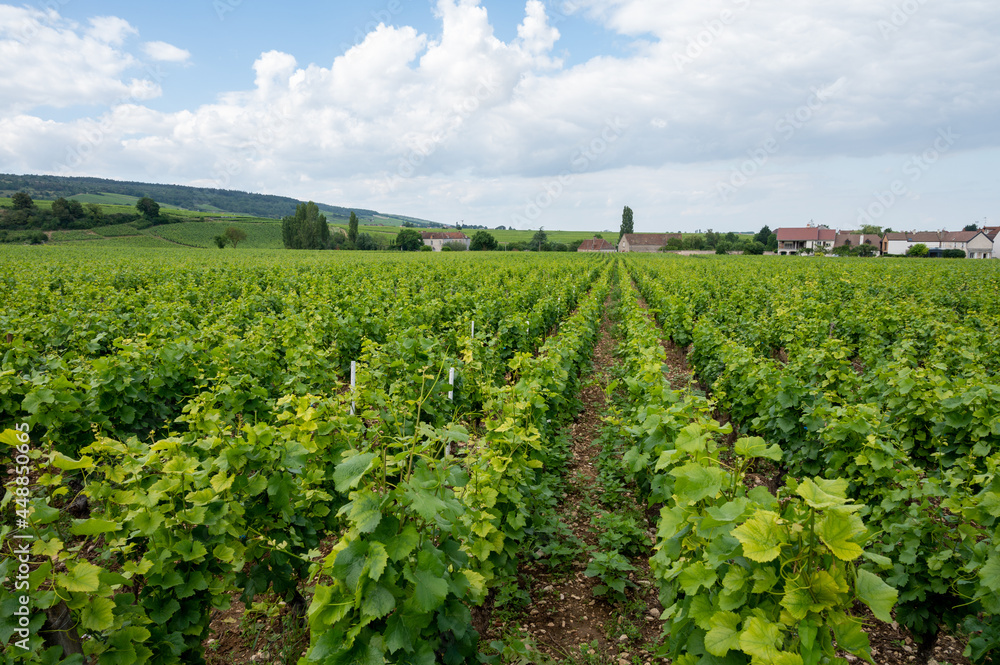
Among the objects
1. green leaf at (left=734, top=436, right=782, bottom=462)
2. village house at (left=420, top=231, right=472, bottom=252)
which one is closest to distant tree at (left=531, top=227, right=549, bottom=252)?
village house at (left=420, top=231, right=472, bottom=252)

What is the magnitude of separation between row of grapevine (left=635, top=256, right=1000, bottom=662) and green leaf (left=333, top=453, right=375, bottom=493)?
7.13ft

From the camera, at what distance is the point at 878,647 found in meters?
4.14

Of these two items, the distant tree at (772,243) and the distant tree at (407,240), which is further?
the distant tree at (772,243)

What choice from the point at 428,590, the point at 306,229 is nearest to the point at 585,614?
the point at 428,590

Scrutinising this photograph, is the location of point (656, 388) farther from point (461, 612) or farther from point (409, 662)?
point (409, 662)

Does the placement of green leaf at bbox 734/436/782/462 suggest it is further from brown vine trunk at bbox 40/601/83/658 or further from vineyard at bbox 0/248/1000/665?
brown vine trunk at bbox 40/601/83/658

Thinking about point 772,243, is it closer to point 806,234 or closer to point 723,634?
point 806,234

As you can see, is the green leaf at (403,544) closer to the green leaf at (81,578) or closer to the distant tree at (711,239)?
the green leaf at (81,578)

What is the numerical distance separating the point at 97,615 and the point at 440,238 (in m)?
117

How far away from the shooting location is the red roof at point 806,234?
9788 centimetres

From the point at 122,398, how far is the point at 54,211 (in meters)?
99.8

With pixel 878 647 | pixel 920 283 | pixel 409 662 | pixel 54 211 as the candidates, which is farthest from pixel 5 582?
pixel 54 211

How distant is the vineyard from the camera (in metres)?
2.20

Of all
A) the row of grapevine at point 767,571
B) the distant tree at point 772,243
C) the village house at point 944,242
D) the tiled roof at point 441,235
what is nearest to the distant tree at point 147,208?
the tiled roof at point 441,235
